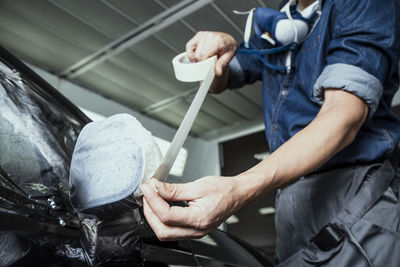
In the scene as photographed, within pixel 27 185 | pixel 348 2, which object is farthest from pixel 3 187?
pixel 348 2

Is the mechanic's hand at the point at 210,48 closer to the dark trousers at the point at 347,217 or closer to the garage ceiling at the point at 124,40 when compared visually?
the dark trousers at the point at 347,217

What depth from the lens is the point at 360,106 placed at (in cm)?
58

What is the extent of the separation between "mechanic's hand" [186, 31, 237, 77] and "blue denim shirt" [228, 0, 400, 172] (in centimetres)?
21

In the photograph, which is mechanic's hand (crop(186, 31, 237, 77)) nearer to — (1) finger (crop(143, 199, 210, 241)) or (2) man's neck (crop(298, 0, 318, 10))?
(2) man's neck (crop(298, 0, 318, 10))

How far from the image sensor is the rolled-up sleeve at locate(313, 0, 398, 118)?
58cm

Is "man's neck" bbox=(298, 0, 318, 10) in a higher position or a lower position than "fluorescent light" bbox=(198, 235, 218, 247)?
higher

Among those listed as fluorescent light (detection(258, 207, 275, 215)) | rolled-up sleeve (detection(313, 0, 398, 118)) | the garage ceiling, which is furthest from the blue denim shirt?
fluorescent light (detection(258, 207, 275, 215))

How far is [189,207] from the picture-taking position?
375 mm

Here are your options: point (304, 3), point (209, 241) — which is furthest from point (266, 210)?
point (304, 3)

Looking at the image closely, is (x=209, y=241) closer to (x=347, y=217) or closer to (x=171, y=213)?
(x=347, y=217)

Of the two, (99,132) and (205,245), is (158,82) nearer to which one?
(205,245)

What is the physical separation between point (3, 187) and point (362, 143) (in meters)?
0.75

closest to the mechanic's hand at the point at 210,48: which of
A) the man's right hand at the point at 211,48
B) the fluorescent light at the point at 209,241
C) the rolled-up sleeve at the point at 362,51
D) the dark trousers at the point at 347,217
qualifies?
the man's right hand at the point at 211,48

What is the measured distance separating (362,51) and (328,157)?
266 millimetres
